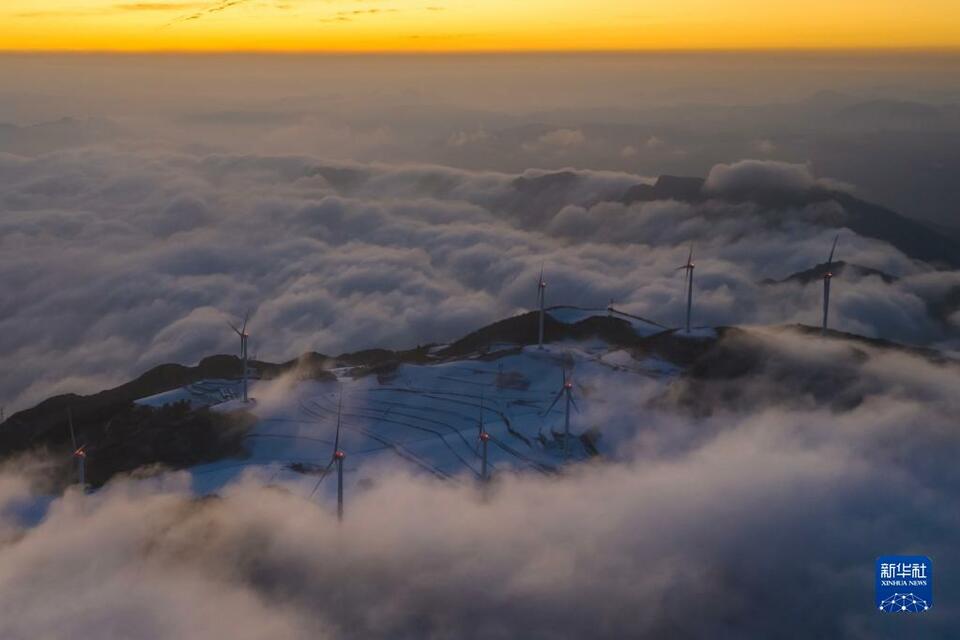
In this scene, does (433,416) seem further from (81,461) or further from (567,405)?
(81,461)

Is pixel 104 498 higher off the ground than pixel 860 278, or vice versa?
pixel 104 498

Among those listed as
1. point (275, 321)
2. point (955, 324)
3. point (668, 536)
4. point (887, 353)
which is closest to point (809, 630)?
point (668, 536)

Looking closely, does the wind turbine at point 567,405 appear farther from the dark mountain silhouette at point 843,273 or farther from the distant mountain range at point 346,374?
the dark mountain silhouette at point 843,273

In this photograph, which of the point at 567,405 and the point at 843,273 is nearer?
the point at 567,405

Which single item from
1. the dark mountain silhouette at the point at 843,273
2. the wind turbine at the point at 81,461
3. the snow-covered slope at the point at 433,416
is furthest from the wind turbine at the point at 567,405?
the dark mountain silhouette at the point at 843,273

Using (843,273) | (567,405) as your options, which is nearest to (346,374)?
(567,405)

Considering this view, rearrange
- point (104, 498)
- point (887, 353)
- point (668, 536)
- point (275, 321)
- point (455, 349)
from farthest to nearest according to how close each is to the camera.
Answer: point (275, 321)
point (455, 349)
point (887, 353)
point (104, 498)
point (668, 536)

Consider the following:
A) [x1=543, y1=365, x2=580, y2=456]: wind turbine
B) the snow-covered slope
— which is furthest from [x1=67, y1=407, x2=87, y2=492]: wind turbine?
[x1=543, y1=365, x2=580, y2=456]: wind turbine

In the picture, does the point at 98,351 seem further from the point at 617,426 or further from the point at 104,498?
the point at 617,426

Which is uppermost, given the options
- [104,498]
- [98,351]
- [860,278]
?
[104,498]

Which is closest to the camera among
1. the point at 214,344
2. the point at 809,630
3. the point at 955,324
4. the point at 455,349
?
the point at 809,630

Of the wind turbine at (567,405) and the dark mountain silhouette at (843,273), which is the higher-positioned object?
the wind turbine at (567,405)
